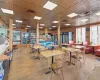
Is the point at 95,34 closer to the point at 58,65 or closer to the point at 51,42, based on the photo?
the point at 51,42

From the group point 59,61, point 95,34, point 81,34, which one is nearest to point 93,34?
point 95,34

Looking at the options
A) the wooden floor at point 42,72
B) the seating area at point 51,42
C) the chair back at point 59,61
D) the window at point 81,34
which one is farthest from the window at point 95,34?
the chair back at point 59,61

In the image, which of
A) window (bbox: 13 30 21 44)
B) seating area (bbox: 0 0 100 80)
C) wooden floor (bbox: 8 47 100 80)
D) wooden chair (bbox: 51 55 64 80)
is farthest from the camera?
window (bbox: 13 30 21 44)

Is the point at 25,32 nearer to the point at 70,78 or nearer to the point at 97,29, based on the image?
the point at 97,29

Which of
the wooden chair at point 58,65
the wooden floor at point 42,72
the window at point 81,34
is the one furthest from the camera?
the window at point 81,34

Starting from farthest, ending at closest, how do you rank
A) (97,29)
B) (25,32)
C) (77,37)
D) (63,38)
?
(25,32) → (63,38) → (77,37) → (97,29)

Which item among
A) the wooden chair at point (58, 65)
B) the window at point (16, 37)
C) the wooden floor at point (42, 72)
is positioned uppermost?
the window at point (16, 37)

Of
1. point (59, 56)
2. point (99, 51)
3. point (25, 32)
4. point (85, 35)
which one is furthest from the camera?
point (25, 32)

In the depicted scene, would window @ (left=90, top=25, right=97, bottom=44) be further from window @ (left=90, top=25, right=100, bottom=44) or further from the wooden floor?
the wooden floor

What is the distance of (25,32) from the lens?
13.6m

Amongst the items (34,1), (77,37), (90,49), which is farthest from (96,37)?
(34,1)

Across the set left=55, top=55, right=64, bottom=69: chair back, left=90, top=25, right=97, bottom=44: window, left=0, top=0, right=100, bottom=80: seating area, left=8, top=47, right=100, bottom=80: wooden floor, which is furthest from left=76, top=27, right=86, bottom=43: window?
left=55, top=55, right=64, bottom=69: chair back

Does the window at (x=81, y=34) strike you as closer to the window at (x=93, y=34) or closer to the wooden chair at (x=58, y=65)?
the window at (x=93, y=34)

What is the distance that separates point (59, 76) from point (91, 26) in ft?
23.9
